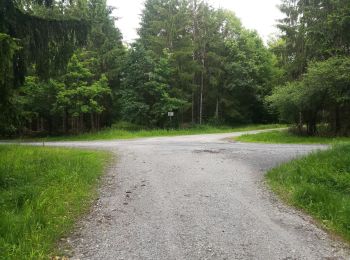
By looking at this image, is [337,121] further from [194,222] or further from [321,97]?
[194,222]

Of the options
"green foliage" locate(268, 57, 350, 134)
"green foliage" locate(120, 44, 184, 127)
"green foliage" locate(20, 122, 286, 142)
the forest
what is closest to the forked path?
the forest

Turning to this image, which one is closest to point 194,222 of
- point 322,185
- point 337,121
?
point 322,185

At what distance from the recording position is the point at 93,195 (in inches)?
295

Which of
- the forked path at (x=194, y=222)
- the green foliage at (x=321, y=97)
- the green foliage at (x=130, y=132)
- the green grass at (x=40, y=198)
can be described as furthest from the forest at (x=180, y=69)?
the forked path at (x=194, y=222)

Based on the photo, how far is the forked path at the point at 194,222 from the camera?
4.59 metres

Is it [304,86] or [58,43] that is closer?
[58,43]

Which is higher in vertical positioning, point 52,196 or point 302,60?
point 302,60

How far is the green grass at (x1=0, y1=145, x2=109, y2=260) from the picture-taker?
4684 millimetres

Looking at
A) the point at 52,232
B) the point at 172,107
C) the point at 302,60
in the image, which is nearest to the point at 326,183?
the point at 52,232

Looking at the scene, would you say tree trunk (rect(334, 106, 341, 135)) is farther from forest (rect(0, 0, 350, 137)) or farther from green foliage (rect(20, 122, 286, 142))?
green foliage (rect(20, 122, 286, 142))

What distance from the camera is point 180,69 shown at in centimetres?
3312

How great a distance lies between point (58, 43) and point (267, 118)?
35987 mm

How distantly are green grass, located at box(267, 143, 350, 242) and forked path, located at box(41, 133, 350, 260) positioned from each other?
32 centimetres

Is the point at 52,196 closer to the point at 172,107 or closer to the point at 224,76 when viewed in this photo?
the point at 172,107
